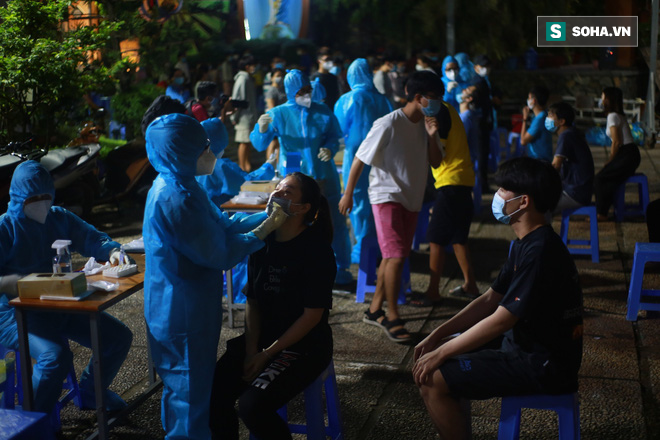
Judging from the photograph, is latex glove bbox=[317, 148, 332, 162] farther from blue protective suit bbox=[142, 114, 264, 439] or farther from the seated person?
blue protective suit bbox=[142, 114, 264, 439]

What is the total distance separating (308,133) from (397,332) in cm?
194

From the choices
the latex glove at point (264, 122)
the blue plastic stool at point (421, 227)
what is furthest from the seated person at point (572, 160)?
the latex glove at point (264, 122)

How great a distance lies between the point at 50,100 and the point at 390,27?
1652 cm

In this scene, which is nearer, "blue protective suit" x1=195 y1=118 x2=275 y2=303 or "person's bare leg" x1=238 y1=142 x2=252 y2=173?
"blue protective suit" x1=195 y1=118 x2=275 y2=303

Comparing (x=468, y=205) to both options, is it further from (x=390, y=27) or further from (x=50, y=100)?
(x=390, y=27)

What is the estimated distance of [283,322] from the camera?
3254 millimetres

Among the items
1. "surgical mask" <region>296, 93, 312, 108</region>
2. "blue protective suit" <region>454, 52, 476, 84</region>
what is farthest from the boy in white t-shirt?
"blue protective suit" <region>454, 52, 476, 84</region>

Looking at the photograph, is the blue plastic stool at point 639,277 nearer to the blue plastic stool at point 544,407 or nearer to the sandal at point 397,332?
the sandal at point 397,332

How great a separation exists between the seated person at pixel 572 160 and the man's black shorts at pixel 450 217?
1.37 metres

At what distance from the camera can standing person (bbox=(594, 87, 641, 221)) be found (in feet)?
24.8

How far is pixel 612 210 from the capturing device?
872 centimetres

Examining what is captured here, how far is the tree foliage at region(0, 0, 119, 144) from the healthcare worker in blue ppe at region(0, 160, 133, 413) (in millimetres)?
3046

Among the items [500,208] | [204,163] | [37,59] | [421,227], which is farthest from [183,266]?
[421,227]

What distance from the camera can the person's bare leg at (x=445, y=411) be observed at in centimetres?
289
